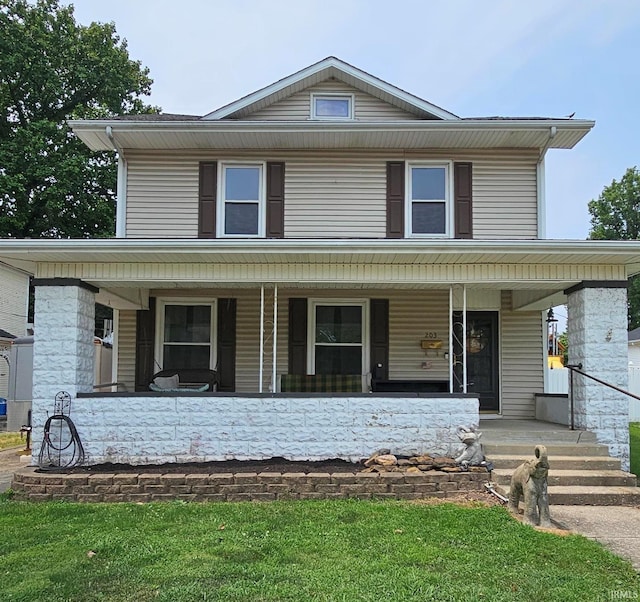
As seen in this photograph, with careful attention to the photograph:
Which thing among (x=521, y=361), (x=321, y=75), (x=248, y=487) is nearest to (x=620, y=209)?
(x=521, y=361)

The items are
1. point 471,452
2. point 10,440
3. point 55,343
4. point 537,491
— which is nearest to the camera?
point 537,491

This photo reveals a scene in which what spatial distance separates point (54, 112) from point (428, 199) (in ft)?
65.8

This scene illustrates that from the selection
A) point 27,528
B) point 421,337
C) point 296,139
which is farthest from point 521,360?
point 27,528

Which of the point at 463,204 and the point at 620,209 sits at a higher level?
the point at 620,209

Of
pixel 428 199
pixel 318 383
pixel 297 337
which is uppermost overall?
pixel 428 199

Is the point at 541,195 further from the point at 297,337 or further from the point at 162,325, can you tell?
the point at 162,325

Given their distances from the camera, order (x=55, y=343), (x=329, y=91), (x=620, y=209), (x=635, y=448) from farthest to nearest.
Result: (x=620, y=209) < (x=635, y=448) < (x=329, y=91) < (x=55, y=343)

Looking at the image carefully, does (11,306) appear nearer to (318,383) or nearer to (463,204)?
(318,383)

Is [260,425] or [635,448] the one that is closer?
[260,425]

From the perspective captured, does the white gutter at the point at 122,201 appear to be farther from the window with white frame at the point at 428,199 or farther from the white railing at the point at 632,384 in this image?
the white railing at the point at 632,384

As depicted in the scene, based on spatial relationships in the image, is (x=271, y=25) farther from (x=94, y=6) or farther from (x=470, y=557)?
(x=94, y=6)

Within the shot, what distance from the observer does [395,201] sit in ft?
31.3

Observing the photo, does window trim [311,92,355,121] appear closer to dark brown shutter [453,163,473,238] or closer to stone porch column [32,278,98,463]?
dark brown shutter [453,163,473,238]

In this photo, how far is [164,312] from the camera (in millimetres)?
9805
